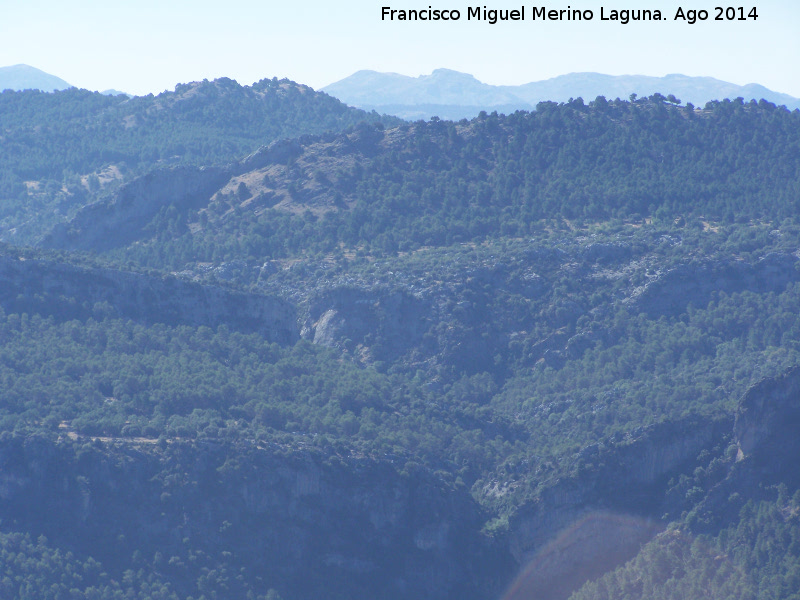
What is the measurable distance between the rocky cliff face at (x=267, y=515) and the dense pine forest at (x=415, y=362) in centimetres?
12

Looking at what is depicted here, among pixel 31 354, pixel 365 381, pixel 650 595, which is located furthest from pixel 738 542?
pixel 31 354

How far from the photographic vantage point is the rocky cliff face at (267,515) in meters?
63.3

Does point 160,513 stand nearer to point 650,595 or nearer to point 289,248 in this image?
point 650,595

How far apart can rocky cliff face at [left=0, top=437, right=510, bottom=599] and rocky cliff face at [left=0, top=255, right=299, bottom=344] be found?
21.1 metres

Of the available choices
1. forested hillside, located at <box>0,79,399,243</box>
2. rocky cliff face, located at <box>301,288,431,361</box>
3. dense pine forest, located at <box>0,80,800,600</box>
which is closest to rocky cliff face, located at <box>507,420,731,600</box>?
dense pine forest, located at <box>0,80,800,600</box>

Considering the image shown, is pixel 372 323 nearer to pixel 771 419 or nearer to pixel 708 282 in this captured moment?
pixel 708 282

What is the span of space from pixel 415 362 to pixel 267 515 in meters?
31.3

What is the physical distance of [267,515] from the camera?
66500mm

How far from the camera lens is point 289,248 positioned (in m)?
111

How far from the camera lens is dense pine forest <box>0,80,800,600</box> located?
211 ft

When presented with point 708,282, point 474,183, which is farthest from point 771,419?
point 474,183

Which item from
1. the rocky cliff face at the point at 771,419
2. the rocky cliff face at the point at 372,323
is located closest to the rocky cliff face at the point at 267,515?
the rocky cliff face at the point at 771,419

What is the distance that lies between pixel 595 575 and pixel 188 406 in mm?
22488

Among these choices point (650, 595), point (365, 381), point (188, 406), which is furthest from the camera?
point (365, 381)
